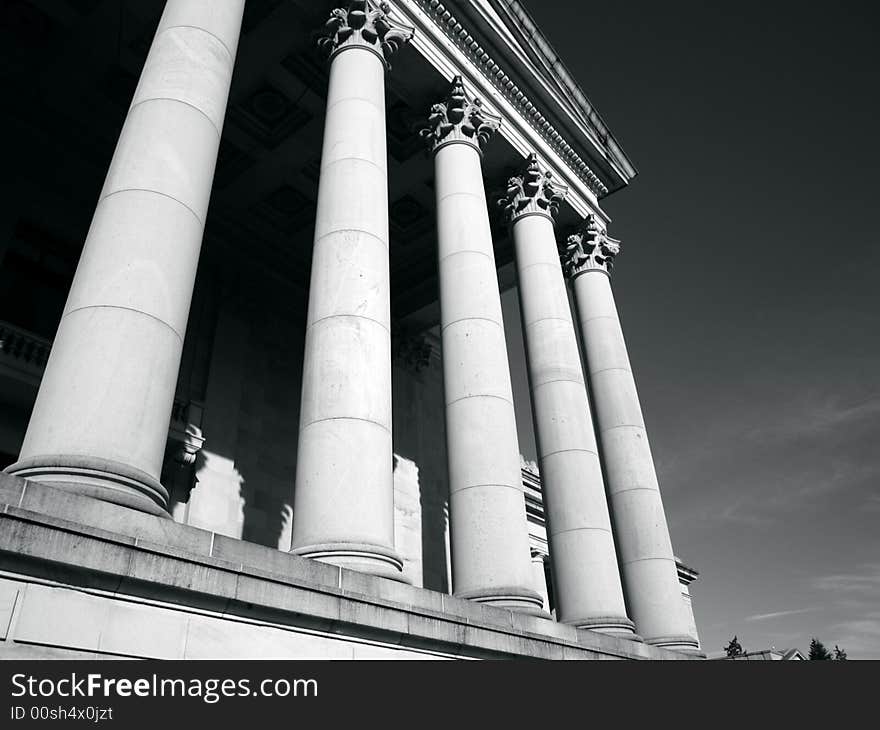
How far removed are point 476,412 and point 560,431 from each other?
8.17 metres

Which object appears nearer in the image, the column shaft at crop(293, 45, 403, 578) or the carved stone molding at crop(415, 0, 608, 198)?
the column shaft at crop(293, 45, 403, 578)

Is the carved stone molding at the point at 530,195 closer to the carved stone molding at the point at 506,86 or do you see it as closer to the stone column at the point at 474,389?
the carved stone molding at the point at 506,86

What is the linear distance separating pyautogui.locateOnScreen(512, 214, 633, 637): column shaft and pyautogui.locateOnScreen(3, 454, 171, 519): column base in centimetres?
2118

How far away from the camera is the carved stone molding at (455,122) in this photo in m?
36.5

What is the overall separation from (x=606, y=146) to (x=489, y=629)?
4031 centimetres

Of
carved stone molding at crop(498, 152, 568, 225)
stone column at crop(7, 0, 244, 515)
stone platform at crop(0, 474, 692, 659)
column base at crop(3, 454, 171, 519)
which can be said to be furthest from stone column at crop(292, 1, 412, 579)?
carved stone molding at crop(498, 152, 568, 225)

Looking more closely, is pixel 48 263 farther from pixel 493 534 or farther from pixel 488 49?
pixel 493 534

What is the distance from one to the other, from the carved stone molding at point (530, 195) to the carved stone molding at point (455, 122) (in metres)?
5.19

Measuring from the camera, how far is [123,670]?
476 inches

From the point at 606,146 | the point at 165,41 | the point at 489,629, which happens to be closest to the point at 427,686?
the point at 489,629

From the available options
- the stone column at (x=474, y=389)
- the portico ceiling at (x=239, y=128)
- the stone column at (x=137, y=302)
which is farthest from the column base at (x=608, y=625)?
the portico ceiling at (x=239, y=128)

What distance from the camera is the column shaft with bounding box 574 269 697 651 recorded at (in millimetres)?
35188

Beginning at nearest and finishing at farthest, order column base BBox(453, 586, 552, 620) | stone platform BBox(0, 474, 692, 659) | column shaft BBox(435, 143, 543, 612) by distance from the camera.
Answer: stone platform BBox(0, 474, 692, 659) < column base BBox(453, 586, 552, 620) < column shaft BBox(435, 143, 543, 612)

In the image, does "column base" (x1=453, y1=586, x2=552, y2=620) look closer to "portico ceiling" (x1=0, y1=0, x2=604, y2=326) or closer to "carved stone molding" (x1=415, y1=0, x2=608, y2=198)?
"portico ceiling" (x1=0, y1=0, x2=604, y2=326)
